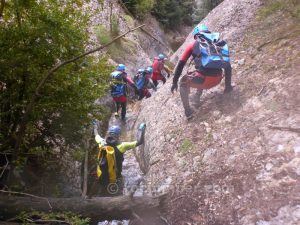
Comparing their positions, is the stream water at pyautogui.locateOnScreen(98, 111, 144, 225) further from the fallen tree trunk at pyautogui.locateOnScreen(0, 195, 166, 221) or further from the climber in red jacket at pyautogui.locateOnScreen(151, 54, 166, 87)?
the climber in red jacket at pyautogui.locateOnScreen(151, 54, 166, 87)

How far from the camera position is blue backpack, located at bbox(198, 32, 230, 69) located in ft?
25.9

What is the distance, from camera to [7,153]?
666 cm

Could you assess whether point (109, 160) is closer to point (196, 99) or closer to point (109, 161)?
point (109, 161)

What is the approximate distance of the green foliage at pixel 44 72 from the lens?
20.7 ft

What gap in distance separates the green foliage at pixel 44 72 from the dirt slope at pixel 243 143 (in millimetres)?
2317

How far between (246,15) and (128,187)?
7.54 metres

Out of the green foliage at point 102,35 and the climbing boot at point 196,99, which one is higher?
the green foliage at point 102,35

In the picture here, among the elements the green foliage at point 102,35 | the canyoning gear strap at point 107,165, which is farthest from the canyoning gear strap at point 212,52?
the green foliage at point 102,35

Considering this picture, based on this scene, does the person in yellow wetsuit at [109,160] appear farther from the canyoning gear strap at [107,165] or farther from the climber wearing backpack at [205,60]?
the climber wearing backpack at [205,60]

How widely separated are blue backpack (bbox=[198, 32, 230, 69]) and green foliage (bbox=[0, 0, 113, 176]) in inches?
79.9

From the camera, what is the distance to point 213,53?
794 cm

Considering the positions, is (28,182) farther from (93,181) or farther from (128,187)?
(128,187)

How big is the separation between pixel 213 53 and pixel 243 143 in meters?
2.00

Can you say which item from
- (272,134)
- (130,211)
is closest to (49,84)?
(130,211)
